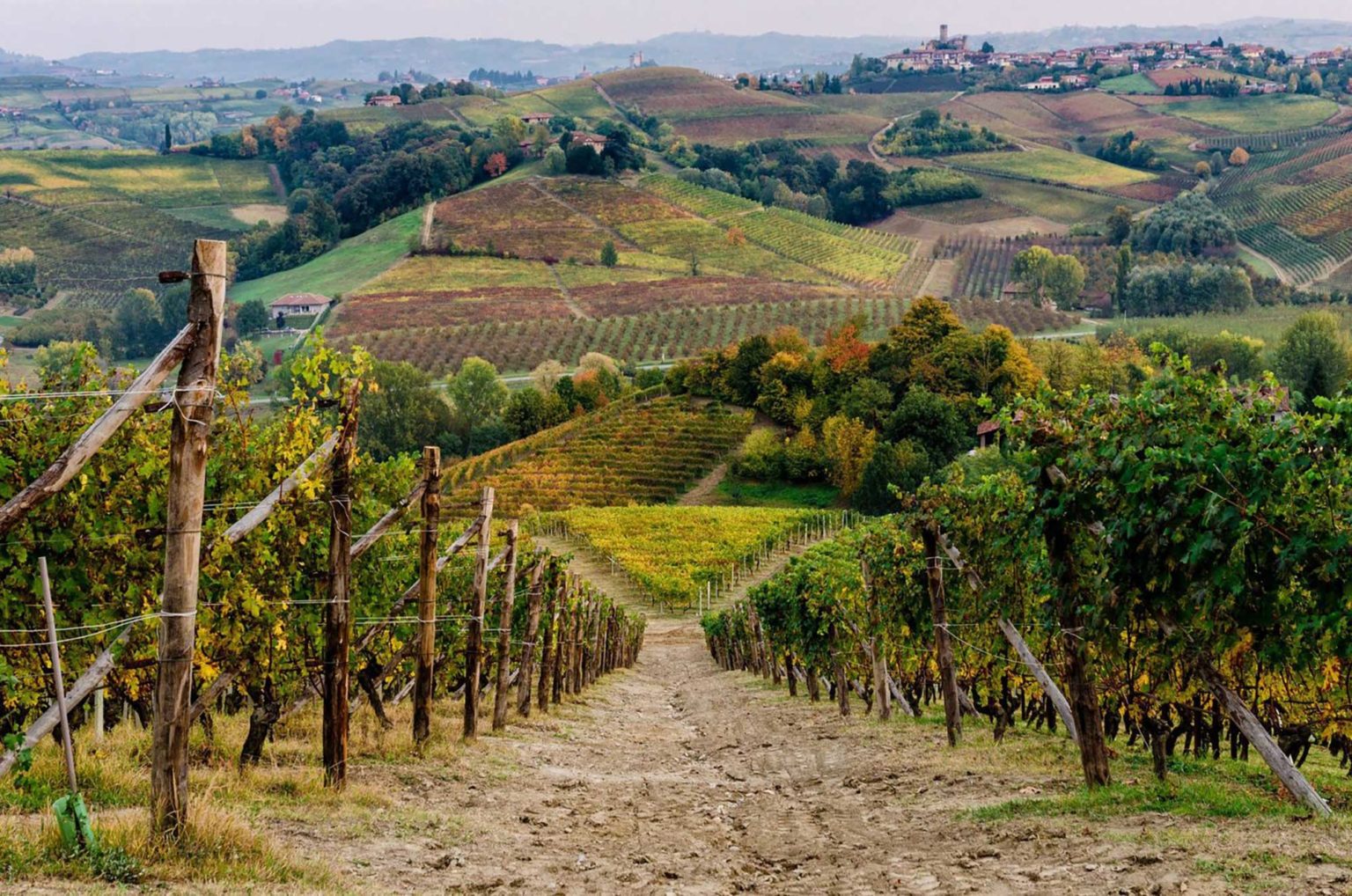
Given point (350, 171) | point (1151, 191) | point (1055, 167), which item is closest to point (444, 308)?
point (350, 171)

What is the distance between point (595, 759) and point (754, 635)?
648 inches

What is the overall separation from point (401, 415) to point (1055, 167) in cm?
12306

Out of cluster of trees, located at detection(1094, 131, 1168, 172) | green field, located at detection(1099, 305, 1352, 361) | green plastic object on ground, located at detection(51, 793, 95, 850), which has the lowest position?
green field, located at detection(1099, 305, 1352, 361)

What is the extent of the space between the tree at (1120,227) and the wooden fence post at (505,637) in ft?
477

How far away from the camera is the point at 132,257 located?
151500 mm

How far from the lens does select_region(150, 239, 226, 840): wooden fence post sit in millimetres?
8172

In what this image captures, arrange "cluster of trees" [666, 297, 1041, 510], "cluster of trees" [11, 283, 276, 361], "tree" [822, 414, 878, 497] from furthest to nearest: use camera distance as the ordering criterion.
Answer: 1. "cluster of trees" [11, 283, 276, 361]
2. "cluster of trees" [666, 297, 1041, 510]
3. "tree" [822, 414, 878, 497]

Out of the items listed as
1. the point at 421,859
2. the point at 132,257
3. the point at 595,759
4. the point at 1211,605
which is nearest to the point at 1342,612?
the point at 1211,605

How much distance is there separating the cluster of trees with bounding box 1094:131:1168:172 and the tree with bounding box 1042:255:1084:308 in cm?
5766

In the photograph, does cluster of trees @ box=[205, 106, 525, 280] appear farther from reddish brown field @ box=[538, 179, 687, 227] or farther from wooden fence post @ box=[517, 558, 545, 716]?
wooden fence post @ box=[517, 558, 545, 716]

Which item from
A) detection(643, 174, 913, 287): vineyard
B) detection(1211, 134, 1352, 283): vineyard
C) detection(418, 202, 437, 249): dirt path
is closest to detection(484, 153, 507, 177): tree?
detection(418, 202, 437, 249): dirt path

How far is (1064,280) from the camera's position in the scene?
5305 inches

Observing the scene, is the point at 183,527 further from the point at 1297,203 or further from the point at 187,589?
the point at 1297,203

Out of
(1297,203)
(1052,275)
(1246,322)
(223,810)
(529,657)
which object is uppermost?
(1297,203)
